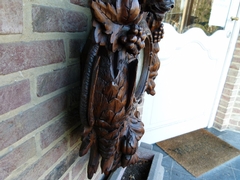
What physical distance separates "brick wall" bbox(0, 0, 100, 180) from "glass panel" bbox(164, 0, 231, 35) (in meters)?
1.20

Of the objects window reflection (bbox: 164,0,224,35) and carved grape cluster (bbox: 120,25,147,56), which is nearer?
carved grape cluster (bbox: 120,25,147,56)

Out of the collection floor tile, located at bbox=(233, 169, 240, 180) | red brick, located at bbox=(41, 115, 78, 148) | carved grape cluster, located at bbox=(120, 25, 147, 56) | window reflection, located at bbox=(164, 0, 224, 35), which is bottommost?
floor tile, located at bbox=(233, 169, 240, 180)

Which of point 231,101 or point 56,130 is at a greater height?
point 56,130

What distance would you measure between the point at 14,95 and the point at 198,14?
181 centimetres

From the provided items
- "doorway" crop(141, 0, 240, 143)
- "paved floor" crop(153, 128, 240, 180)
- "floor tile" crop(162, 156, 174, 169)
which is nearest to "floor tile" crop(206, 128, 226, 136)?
"doorway" crop(141, 0, 240, 143)

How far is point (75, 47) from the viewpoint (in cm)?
61

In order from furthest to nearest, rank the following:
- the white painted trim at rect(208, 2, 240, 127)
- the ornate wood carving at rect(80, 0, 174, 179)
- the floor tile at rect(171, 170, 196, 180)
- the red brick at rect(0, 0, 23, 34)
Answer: the white painted trim at rect(208, 2, 240, 127), the floor tile at rect(171, 170, 196, 180), the ornate wood carving at rect(80, 0, 174, 179), the red brick at rect(0, 0, 23, 34)

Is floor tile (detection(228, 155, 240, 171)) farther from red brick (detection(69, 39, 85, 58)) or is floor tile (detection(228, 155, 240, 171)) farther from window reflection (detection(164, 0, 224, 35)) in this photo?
red brick (detection(69, 39, 85, 58))

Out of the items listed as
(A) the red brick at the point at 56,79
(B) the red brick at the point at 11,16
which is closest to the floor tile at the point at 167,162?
(A) the red brick at the point at 56,79

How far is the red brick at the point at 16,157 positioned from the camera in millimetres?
428

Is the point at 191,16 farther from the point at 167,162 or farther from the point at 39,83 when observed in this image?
the point at 39,83

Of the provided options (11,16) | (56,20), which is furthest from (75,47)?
(11,16)

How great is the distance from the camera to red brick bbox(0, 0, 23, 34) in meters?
0.37

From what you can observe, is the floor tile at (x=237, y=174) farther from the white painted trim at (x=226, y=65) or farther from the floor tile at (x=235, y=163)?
the white painted trim at (x=226, y=65)
